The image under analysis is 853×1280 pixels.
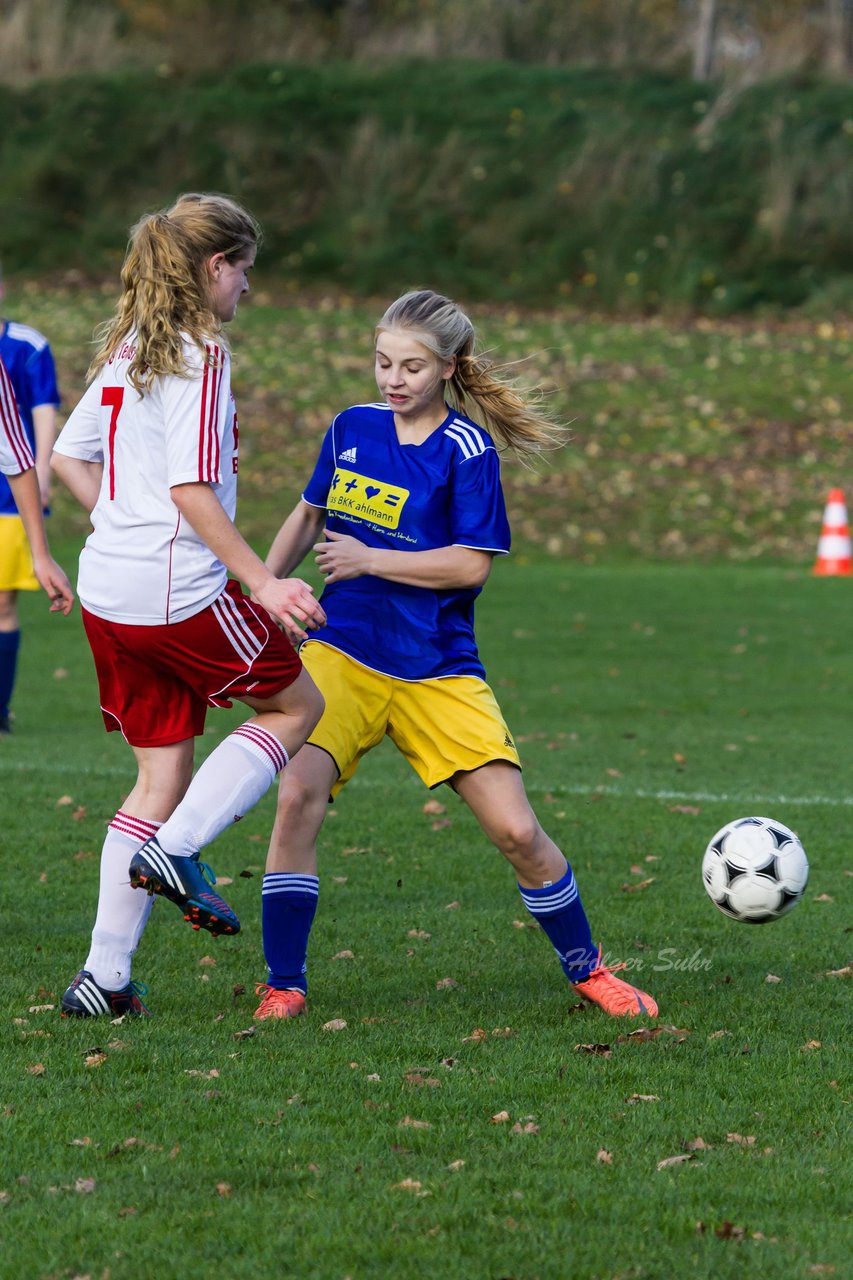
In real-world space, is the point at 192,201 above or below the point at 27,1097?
above

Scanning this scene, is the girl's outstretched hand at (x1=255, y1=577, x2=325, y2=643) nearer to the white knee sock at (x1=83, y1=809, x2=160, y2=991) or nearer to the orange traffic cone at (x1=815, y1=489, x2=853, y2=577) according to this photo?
the white knee sock at (x1=83, y1=809, x2=160, y2=991)

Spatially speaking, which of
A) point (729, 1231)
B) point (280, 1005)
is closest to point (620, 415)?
point (280, 1005)

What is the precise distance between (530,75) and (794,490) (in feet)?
43.5

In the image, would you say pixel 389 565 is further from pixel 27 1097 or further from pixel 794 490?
pixel 794 490

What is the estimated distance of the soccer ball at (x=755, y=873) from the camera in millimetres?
5062

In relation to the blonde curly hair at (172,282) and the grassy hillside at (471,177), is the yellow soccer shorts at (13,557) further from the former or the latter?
the grassy hillside at (471,177)

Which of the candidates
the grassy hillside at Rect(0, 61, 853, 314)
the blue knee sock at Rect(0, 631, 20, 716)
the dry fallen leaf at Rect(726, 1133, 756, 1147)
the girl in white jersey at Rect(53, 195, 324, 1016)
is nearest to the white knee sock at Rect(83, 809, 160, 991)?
the girl in white jersey at Rect(53, 195, 324, 1016)

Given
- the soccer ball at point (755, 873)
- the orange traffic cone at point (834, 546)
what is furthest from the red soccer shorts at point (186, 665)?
the orange traffic cone at point (834, 546)

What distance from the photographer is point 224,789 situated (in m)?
4.14

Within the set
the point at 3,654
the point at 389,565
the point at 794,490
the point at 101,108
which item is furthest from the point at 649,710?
the point at 101,108

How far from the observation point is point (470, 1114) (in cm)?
383

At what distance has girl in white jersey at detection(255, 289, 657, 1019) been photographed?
4.61 metres

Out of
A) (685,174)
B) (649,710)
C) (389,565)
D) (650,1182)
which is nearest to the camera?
(650,1182)

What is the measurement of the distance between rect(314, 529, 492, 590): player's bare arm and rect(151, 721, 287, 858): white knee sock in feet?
→ 1.61
